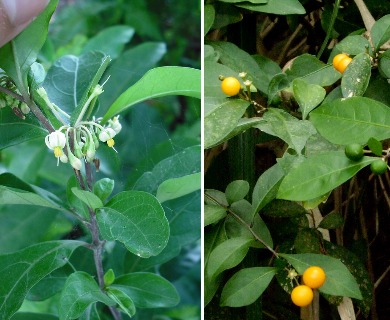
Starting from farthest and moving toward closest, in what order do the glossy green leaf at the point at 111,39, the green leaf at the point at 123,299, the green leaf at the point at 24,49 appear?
the glossy green leaf at the point at 111,39 → the green leaf at the point at 123,299 → the green leaf at the point at 24,49

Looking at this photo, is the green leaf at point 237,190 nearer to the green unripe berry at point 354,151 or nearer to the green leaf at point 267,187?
the green leaf at point 267,187

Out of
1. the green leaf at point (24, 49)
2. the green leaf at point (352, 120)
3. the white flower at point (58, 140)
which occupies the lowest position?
the green leaf at point (352, 120)

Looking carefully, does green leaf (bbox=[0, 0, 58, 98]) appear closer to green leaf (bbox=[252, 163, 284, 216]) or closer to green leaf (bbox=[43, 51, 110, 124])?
green leaf (bbox=[43, 51, 110, 124])

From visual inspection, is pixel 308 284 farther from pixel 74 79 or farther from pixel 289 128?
pixel 74 79

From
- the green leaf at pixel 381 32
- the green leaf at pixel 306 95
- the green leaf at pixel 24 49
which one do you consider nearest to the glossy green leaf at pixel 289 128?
the green leaf at pixel 306 95

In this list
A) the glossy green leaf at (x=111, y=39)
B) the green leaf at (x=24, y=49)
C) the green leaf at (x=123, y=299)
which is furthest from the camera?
the glossy green leaf at (x=111, y=39)

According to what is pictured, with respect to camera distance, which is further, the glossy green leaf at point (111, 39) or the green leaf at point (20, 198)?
the glossy green leaf at point (111, 39)

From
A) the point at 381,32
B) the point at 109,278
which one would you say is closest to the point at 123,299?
the point at 109,278
